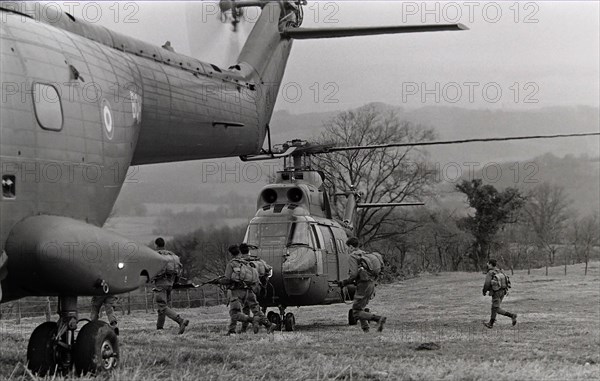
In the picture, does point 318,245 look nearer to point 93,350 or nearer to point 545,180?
point 93,350

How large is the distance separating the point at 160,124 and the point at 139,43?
3.39 feet

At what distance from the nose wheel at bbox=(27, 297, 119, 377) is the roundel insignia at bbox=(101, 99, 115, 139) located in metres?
1.64

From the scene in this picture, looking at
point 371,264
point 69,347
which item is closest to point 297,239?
point 371,264

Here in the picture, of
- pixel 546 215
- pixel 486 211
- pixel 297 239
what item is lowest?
pixel 297 239

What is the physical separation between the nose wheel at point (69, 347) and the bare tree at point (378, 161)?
32375 mm

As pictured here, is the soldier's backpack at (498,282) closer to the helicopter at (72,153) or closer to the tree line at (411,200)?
the helicopter at (72,153)

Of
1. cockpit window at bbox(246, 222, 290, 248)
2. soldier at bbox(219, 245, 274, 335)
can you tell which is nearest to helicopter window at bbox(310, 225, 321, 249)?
cockpit window at bbox(246, 222, 290, 248)

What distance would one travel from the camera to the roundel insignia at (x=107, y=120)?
7.68 metres

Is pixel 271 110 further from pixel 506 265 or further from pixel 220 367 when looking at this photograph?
pixel 506 265

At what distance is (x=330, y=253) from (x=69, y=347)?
8170mm

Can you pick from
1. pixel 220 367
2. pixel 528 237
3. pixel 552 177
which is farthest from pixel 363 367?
pixel 552 177

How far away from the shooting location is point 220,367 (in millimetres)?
7688

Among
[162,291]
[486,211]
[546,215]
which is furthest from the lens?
[546,215]

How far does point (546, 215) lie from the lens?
56.0 m
